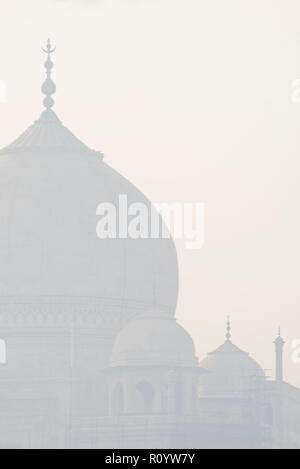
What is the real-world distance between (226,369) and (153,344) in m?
5.85

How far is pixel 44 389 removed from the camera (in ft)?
A: 300

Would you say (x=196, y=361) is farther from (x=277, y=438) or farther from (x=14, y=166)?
(x=14, y=166)

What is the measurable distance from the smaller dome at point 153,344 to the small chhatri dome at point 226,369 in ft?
13.9

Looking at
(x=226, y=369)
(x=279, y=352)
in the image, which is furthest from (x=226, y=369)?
(x=279, y=352)

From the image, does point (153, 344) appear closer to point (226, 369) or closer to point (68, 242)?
point (226, 369)

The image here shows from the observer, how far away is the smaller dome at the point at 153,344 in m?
89.4

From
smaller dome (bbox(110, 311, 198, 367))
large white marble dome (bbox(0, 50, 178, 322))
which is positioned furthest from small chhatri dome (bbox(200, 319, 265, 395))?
smaller dome (bbox(110, 311, 198, 367))

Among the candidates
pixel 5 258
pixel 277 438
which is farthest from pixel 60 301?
pixel 277 438

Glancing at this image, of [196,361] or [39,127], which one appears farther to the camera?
[39,127]

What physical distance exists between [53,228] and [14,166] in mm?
2169

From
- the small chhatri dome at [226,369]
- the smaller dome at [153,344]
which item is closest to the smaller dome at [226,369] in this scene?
the small chhatri dome at [226,369]

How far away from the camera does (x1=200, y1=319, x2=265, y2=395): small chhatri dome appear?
311 feet

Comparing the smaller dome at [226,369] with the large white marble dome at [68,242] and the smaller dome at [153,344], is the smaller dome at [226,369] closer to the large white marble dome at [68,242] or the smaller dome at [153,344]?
the large white marble dome at [68,242]

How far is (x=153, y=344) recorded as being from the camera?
8956cm
